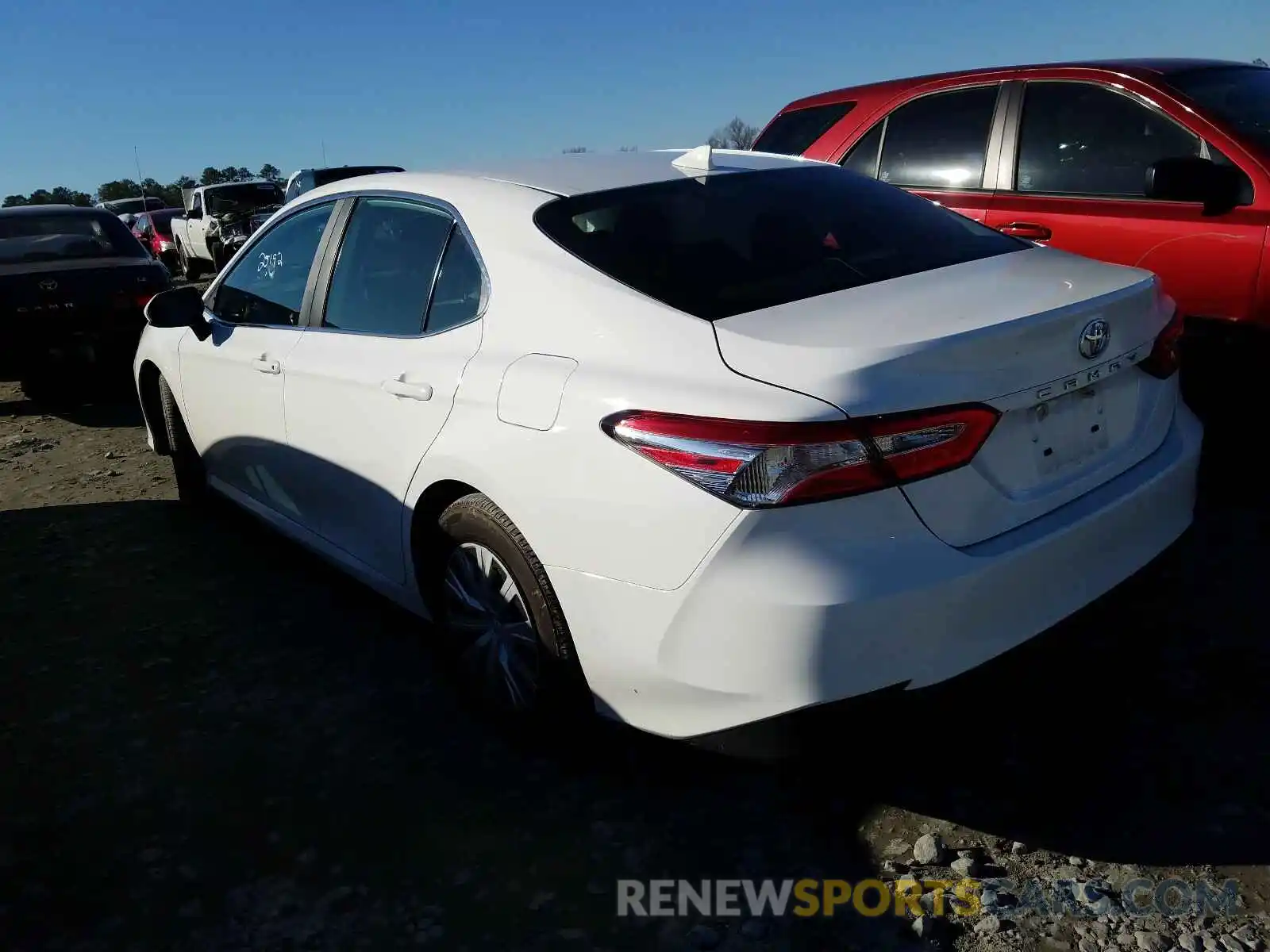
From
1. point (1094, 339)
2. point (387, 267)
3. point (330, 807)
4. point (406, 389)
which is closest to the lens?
point (1094, 339)

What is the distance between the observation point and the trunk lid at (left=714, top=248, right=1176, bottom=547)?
2084 millimetres

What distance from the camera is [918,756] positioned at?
2.78 meters

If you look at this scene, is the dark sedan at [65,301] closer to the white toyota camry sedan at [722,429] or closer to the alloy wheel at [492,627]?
the white toyota camry sedan at [722,429]

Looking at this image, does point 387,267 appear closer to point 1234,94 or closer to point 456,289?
point 456,289

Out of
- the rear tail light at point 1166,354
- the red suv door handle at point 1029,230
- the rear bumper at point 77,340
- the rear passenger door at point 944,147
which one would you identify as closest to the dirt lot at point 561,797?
the rear tail light at point 1166,354

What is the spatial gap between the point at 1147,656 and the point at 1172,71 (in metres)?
2.63

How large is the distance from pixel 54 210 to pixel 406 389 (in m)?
7.32

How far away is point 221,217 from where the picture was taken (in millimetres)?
19000

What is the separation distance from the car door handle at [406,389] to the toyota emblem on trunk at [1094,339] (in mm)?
1612

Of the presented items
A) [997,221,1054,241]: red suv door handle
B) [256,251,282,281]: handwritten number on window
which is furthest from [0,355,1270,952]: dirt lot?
[997,221,1054,241]: red suv door handle

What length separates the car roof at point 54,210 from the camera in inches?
337

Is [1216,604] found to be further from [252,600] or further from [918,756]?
[252,600]

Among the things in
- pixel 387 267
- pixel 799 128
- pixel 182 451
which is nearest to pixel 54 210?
pixel 182 451

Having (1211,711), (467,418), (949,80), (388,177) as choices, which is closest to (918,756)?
(1211,711)
